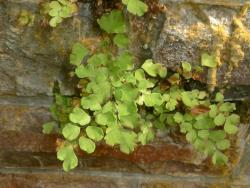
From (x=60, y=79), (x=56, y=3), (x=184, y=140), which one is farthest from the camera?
(x=184, y=140)

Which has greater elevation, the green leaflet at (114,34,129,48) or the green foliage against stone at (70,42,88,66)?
the green leaflet at (114,34,129,48)

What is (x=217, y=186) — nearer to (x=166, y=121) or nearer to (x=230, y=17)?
(x=166, y=121)

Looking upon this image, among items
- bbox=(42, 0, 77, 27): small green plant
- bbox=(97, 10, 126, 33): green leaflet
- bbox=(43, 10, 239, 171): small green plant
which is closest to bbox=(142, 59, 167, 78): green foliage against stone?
bbox=(43, 10, 239, 171): small green plant

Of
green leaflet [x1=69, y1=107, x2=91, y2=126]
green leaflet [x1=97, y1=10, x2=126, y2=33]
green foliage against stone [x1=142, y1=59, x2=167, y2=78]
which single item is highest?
green leaflet [x1=97, y1=10, x2=126, y2=33]

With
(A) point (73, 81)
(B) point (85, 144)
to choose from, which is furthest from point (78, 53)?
(B) point (85, 144)

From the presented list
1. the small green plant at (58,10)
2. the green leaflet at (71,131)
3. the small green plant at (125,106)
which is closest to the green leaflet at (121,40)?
the small green plant at (125,106)

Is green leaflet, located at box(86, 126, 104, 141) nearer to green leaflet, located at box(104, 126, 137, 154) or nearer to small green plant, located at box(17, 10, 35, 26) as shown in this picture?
green leaflet, located at box(104, 126, 137, 154)

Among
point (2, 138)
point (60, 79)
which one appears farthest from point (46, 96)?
point (2, 138)
